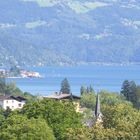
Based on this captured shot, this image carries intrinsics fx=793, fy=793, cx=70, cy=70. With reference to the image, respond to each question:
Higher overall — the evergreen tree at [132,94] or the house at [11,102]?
the evergreen tree at [132,94]

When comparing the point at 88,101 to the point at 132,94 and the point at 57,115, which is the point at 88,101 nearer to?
the point at 132,94

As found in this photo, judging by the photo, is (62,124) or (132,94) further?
(132,94)

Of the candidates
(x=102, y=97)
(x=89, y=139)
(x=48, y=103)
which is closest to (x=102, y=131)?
(x=89, y=139)

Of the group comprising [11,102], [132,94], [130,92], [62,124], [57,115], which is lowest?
[11,102]

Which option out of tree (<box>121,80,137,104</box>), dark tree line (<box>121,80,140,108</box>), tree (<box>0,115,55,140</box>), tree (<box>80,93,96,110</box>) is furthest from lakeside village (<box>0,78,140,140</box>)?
tree (<box>121,80,137,104</box>)

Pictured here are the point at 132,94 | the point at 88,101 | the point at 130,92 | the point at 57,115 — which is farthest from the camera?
the point at 130,92

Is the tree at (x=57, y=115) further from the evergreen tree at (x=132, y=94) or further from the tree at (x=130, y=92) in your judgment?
the evergreen tree at (x=132, y=94)

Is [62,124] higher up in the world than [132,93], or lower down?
higher up

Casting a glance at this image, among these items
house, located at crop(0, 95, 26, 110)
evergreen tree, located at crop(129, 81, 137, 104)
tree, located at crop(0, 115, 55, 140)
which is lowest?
house, located at crop(0, 95, 26, 110)

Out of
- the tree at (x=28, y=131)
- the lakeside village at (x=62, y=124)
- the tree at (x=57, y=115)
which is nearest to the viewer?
the lakeside village at (x=62, y=124)

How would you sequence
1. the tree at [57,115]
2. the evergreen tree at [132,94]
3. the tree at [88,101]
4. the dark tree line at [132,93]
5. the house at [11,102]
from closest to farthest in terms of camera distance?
1. the tree at [57,115]
2. the house at [11,102]
3. the tree at [88,101]
4. the dark tree line at [132,93]
5. the evergreen tree at [132,94]

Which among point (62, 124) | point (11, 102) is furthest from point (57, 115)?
point (11, 102)

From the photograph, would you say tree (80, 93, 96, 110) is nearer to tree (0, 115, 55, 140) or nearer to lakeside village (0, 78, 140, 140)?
lakeside village (0, 78, 140, 140)

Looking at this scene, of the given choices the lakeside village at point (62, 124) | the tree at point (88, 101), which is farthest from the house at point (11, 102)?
the lakeside village at point (62, 124)
